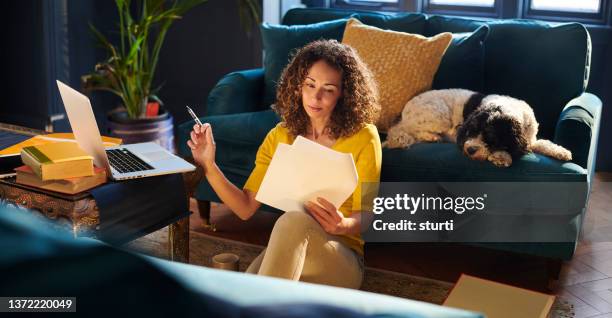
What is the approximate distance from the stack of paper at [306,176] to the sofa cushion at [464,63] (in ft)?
4.93

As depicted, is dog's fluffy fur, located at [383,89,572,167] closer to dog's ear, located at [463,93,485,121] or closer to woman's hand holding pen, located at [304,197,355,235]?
dog's ear, located at [463,93,485,121]

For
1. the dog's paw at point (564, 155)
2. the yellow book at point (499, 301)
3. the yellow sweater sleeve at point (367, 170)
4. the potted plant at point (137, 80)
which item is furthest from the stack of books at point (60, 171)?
the potted plant at point (137, 80)

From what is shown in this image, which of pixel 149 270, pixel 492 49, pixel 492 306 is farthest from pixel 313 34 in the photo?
pixel 149 270

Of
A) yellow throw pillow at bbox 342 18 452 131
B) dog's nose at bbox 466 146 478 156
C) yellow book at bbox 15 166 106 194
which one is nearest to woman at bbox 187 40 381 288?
yellow book at bbox 15 166 106 194

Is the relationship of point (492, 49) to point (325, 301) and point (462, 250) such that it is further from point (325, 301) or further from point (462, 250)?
point (325, 301)

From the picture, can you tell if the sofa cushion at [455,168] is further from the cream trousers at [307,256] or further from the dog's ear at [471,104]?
the cream trousers at [307,256]

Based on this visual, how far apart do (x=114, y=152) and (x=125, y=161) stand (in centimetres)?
10

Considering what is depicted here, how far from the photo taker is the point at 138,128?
389 centimetres

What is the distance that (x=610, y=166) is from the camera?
3.98 meters

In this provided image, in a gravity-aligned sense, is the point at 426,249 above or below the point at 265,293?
below

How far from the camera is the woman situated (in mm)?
1726

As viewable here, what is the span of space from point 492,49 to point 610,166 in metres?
1.35

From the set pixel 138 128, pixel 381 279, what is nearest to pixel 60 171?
pixel 381 279

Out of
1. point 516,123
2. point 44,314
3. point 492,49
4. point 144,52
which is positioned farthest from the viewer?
point 144,52
